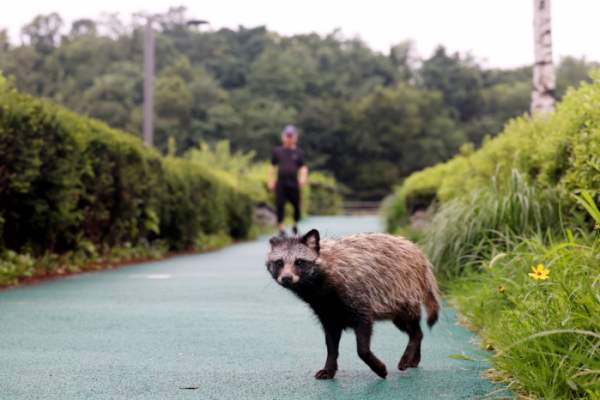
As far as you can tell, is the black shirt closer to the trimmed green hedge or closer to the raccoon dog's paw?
the trimmed green hedge

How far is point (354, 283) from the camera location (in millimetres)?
3670

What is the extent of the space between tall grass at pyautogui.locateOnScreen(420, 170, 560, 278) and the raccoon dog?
2430 mm

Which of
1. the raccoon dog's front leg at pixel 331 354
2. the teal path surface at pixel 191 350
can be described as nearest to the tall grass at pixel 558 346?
the teal path surface at pixel 191 350

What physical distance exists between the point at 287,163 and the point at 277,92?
64.5 meters

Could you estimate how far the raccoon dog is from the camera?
3553mm

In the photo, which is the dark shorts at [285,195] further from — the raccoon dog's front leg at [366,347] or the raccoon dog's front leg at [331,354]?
the raccoon dog's front leg at [366,347]

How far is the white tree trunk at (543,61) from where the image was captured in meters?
9.30

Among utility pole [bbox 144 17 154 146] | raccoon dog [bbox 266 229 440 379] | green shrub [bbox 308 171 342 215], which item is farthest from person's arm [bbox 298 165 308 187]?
green shrub [bbox 308 171 342 215]

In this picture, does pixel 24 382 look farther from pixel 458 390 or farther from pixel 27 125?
pixel 27 125

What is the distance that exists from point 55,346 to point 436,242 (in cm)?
449

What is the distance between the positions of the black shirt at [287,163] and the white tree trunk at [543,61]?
467cm

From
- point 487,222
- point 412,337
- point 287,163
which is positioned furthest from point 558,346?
point 287,163

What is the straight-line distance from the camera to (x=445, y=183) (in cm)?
1106

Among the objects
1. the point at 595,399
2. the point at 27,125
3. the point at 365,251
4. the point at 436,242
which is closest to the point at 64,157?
the point at 27,125
